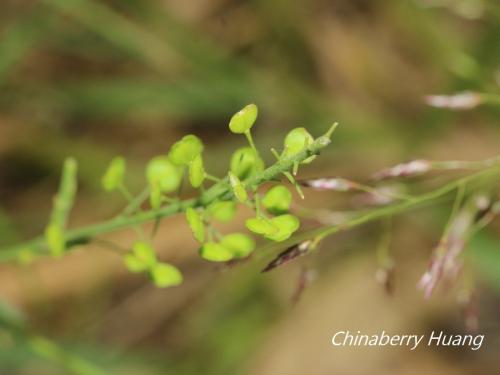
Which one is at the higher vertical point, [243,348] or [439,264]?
[243,348]

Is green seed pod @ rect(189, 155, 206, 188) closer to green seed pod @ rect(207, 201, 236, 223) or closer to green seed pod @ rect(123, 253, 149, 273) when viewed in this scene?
green seed pod @ rect(207, 201, 236, 223)

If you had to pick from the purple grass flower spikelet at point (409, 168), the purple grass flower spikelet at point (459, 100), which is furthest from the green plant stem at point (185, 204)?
the purple grass flower spikelet at point (459, 100)

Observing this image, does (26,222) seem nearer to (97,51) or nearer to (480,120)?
(97,51)

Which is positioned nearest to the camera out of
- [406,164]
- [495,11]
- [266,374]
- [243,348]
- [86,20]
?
[406,164]

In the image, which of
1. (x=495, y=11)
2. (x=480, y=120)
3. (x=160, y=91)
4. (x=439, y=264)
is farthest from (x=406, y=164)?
(x=480, y=120)

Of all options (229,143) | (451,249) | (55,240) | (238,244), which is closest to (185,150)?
(238,244)

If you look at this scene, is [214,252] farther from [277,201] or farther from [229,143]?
[229,143]

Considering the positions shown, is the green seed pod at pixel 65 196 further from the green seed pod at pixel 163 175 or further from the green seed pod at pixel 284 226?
the green seed pod at pixel 284 226
